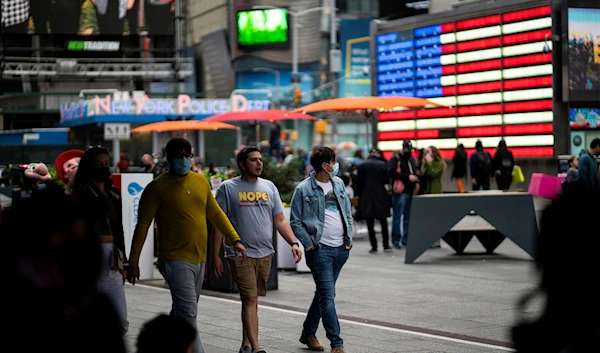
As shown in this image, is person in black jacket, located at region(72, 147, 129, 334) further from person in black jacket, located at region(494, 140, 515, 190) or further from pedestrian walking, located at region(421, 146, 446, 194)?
person in black jacket, located at region(494, 140, 515, 190)

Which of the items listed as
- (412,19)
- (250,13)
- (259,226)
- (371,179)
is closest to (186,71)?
(250,13)

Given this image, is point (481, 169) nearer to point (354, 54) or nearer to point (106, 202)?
point (106, 202)

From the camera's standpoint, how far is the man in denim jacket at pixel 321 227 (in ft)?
28.3

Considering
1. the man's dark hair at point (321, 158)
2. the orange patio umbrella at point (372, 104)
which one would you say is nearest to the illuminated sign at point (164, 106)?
the orange patio umbrella at point (372, 104)

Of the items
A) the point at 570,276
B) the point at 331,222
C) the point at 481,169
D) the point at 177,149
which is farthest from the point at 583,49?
the point at 570,276

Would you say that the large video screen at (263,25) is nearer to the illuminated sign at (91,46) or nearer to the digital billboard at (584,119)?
the illuminated sign at (91,46)

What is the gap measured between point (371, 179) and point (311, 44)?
69.3 meters

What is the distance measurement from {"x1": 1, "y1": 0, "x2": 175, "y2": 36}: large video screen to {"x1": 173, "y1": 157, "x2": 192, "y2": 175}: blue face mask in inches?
1944

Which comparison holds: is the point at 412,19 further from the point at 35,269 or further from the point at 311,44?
the point at 311,44

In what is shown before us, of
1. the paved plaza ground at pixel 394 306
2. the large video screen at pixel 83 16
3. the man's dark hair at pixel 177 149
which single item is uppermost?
the large video screen at pixel 83 16

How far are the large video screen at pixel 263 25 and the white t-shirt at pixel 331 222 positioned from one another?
258ft

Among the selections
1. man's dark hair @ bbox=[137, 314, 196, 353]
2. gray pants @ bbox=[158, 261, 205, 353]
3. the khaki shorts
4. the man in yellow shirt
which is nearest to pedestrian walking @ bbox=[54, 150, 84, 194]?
the man in yellow shirt

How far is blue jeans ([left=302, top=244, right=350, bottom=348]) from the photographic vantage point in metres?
8.42

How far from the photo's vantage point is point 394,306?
38.2ft
